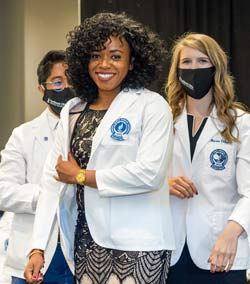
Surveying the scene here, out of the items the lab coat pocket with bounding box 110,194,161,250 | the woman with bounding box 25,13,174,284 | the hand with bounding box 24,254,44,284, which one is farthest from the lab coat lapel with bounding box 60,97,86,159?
the hand with bounding box 24,254,44,284

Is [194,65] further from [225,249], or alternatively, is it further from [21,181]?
[21,181]

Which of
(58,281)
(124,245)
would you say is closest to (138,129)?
(124,245)

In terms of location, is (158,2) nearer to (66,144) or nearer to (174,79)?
(174,79)

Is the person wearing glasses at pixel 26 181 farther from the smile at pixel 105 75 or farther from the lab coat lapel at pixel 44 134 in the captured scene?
the smile at pixel 105 75

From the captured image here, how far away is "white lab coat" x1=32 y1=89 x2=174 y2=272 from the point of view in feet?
5.17

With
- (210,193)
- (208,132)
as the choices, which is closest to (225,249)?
(210,193)

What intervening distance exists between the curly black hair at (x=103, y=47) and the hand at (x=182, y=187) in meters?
0.38

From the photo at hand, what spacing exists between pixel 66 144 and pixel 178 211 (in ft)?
1.73

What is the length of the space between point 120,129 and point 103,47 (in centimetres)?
30

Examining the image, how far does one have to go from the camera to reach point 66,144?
1718 mm

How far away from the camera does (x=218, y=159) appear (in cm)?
192

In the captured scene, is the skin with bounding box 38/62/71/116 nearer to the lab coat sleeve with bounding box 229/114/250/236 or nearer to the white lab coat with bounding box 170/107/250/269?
the white lab coat with bounding box 170/107/250/269

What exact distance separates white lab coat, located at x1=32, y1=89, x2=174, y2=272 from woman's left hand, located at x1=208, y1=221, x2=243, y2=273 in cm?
22

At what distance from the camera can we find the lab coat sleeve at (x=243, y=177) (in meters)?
1.82
